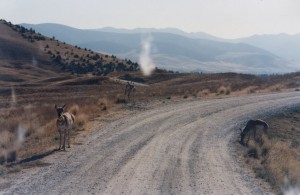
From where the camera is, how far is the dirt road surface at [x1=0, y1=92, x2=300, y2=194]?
14.9 meters

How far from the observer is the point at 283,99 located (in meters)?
40.7

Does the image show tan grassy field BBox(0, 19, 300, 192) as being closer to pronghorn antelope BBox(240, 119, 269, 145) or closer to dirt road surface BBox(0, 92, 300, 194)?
pronghorn antelope BBox(240, 119, 269, 145)

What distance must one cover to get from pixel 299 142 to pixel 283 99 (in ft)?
46.6

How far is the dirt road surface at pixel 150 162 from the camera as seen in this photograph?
14929 millimetres

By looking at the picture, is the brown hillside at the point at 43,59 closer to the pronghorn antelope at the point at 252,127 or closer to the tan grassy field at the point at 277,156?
the tan grassy field at the point at 277,156

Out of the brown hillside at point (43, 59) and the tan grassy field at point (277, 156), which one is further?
the brown hillside at point (43, 59)

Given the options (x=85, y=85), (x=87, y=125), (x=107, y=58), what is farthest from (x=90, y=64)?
(x=87, y=125)

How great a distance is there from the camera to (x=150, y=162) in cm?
1834

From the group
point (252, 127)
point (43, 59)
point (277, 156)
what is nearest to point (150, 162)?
point (277, 156)

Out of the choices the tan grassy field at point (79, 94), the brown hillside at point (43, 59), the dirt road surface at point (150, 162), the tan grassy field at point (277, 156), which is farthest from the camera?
the brown hillside at point (43, 59)

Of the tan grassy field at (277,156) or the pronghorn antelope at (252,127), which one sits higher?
the pronghorn antelope at (252,127)

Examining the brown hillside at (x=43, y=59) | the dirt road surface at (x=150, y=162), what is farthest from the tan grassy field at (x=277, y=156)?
the brown hillside at (x=43, y=59)

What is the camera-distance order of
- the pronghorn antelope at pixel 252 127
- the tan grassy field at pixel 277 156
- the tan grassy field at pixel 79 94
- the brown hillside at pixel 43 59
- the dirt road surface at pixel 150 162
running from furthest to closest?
the brown hillside at pixel 43 59, the pronghorn antelope at pixel 252 127, the tan grassy field at pixel 79 94, the tan grassy field at pixel 277 156, the dirt road surface at pixel 150 162

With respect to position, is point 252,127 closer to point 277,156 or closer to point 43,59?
point 277,156
